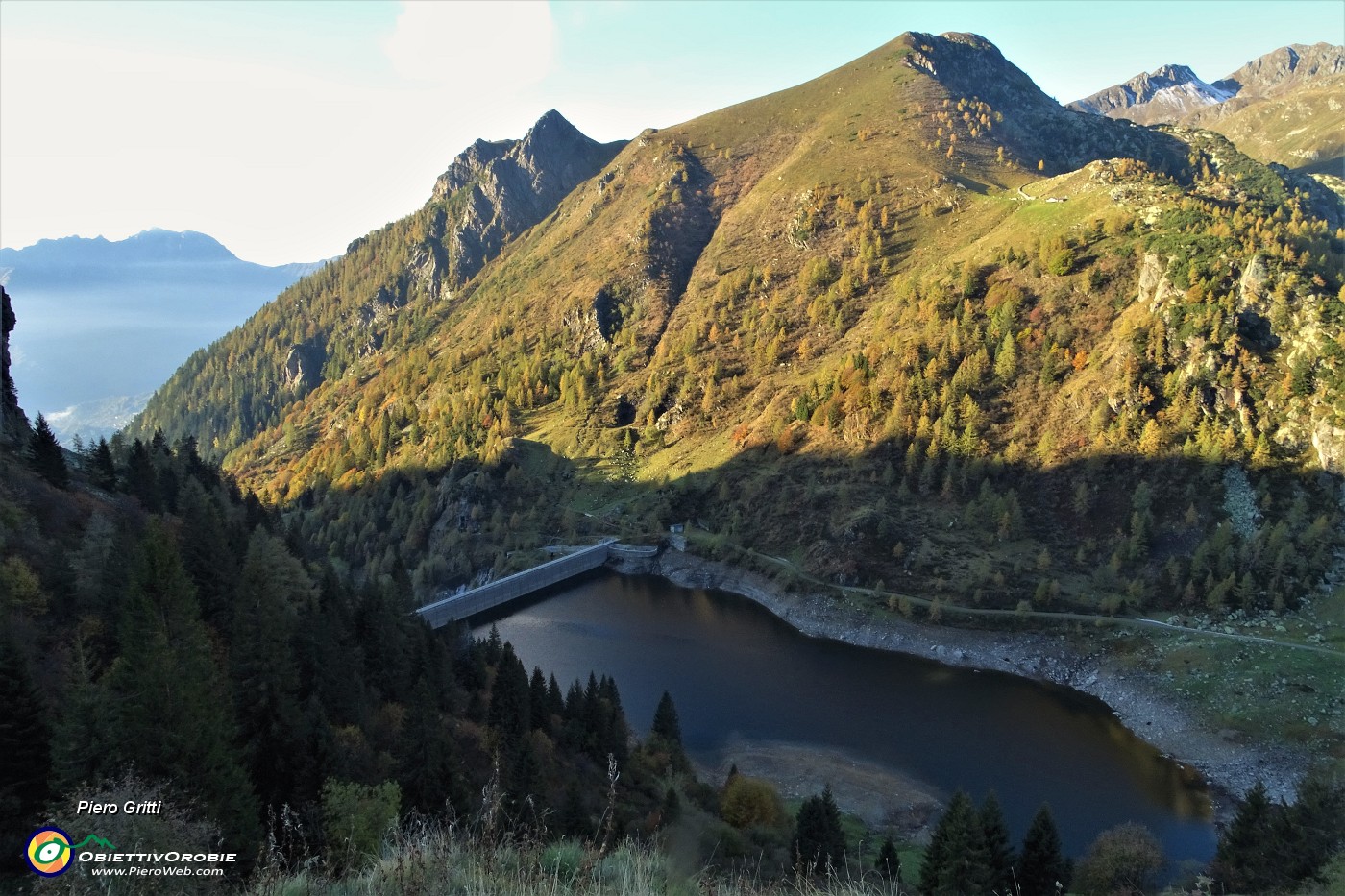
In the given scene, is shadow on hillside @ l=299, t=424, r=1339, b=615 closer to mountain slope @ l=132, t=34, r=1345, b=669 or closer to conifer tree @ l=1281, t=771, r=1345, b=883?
mountain slope @ l=132, t=34, r=1345, b=669

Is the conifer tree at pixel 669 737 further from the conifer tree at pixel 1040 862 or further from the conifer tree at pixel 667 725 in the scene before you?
the conifer tree at pixel 1040 862

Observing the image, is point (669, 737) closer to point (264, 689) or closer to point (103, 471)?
point (264, 689)

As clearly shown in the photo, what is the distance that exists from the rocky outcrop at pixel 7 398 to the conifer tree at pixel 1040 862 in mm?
68927

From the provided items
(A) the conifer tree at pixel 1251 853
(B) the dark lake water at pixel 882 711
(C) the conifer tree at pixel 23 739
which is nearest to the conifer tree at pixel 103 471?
(B) the dark lake water at pixel 882 711

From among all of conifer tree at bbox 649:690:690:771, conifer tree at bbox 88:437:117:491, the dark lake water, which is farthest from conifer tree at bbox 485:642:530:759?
conifer tree at bbox 88:437:117:491

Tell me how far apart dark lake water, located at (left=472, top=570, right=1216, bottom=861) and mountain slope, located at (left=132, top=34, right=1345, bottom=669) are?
11687 millimetres

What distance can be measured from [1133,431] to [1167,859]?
176ft

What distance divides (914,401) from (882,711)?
49.0 meters

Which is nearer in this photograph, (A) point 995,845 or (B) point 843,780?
(A) point 995,845

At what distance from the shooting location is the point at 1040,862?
33656mm

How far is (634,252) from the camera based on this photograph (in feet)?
578

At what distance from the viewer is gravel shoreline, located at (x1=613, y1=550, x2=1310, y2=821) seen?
174 ft

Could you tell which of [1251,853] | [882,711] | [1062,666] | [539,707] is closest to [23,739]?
[539,707]

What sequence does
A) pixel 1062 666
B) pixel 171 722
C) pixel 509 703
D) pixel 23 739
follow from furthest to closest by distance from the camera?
pixel 1062 666
pixel 509 703
pixel 171 722
pixel 23 739
